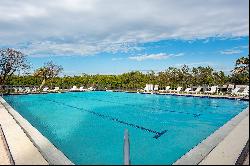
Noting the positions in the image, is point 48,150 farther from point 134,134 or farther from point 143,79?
point 143,79

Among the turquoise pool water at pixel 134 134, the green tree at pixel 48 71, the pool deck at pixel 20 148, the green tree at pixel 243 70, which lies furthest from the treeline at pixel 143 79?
the pool deck at pixel 20 148

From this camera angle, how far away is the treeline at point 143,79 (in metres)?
26.7

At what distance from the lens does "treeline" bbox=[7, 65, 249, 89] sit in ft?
87.7

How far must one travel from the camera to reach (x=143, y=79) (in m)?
30.0

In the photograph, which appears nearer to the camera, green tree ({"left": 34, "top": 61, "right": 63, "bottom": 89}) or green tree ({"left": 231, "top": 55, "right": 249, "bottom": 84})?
green tree ({"left": 231, "top": 55, "right": 249, "bottom": 84})

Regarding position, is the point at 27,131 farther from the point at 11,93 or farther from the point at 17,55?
the point at 17,55

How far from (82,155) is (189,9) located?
1112 centimetres

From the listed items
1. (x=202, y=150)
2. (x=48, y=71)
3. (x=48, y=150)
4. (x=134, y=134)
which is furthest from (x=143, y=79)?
(x=48, y=150)

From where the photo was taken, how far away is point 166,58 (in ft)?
139

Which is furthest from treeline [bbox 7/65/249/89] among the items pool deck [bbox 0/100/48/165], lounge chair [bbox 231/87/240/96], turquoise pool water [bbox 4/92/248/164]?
pool deck [bbox 0/100/48/165]

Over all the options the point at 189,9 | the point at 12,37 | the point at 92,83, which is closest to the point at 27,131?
the point at 189,9

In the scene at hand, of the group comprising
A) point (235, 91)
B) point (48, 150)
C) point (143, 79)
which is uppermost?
point (143, 79)

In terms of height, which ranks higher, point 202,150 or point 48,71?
point 48,71

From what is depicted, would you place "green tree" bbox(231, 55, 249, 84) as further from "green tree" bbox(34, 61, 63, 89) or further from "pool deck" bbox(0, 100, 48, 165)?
"green tree" bbox(34, 61, 63, 89)
